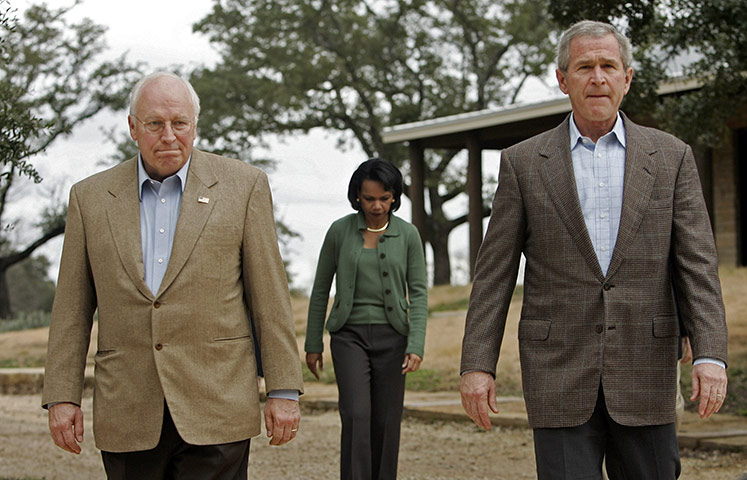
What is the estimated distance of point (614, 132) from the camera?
344cm

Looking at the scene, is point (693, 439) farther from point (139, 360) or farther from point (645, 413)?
point (139, 360)

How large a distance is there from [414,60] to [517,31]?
121 inches

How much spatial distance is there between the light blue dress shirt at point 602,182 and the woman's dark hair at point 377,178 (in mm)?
2603

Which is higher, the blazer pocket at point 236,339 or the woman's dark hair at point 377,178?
the woman's dark hair at point 377,178

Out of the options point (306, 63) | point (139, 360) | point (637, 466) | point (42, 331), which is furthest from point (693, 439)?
point (306, 63)

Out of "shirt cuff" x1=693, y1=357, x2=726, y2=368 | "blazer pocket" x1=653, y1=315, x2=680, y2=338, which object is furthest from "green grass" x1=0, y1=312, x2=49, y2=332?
"shirt cuff" x1=693, y1=357, x2=726, y2=368

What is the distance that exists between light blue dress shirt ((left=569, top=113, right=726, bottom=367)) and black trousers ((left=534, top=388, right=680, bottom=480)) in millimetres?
517

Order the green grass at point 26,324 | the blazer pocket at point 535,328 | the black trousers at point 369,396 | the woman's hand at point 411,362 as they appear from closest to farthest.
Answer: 1. the blazer pocket at point 535,328
2. the black trousers at point 369,396
3. the woman's hand at point 411,362
4. the green grass at point 26,324

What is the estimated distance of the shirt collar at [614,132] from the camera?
3.44m

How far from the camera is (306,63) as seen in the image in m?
26.8

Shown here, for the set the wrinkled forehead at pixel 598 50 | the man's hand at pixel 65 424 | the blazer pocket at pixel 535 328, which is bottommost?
the man's hand at pixel 65 424

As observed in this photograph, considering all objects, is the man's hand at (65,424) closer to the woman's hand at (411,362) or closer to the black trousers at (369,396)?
the black trousers at (369,396)

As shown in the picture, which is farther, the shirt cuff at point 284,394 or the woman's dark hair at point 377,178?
the woman's dark hair at point 377,178

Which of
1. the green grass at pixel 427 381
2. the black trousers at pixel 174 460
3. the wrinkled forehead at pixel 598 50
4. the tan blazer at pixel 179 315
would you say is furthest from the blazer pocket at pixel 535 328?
the green grass at pixel 427 381
